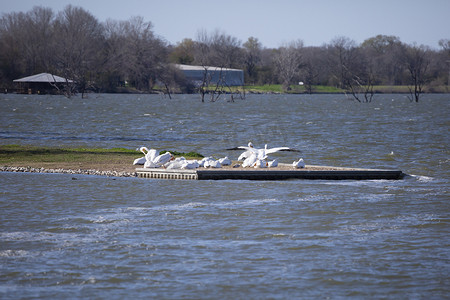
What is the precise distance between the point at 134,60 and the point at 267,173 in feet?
421

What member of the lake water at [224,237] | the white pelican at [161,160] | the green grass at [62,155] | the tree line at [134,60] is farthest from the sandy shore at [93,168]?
the tree line at [134,60]

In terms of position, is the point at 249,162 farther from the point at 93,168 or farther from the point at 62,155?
the point at 62,155

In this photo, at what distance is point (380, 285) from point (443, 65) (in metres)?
188

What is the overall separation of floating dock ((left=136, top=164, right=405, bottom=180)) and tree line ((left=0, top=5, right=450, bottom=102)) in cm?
9087

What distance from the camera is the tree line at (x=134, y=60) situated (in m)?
137

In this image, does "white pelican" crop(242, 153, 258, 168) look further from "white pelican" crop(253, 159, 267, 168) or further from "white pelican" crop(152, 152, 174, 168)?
"white pelican" crop(152, 152, 174, 168)

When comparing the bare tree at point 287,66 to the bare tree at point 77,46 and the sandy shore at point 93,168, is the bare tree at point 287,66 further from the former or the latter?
the sandy shore at point 93,168

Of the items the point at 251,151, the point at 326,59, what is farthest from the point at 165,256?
the point at 326,59

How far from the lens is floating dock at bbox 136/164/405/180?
78.0 ft

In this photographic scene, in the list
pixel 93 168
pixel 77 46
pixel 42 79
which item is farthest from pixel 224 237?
pixel 77 46

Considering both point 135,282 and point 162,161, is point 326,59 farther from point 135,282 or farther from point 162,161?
point 135,282

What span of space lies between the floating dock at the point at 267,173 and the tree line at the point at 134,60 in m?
90.9

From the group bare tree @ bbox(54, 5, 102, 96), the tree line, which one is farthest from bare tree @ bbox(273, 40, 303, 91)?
bare tree @ bbox(54, 5, 102, 96)

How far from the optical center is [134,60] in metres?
149
